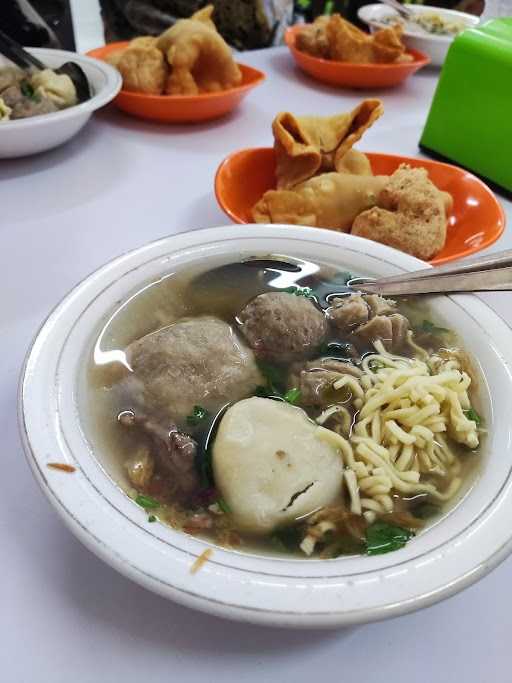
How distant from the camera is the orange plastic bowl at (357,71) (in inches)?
99.6

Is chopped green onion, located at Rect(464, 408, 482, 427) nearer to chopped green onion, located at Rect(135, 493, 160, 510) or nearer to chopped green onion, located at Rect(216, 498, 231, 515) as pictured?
chopped green onion, located at Rect(216, 498, 231, 515)

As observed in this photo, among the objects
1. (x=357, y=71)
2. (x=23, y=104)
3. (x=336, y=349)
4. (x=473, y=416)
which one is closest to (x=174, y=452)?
(x=336, y=349)

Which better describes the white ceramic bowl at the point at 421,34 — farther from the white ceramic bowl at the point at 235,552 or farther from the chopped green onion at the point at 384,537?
the chopped green onion at the point at 384,537

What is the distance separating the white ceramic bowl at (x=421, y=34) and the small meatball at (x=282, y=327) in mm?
2077

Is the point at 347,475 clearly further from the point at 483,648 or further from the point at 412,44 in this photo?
the point at 412,44

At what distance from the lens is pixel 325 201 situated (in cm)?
158

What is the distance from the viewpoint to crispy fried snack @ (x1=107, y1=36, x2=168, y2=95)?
2.10 metres

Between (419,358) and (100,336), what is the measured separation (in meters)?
0.61

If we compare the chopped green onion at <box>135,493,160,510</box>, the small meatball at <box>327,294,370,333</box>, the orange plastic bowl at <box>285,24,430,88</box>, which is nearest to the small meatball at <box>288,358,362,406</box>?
the small meatball at <box>327,294,370,333</box>

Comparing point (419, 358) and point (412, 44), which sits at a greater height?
point (412, 44)

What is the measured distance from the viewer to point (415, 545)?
2.32 ft

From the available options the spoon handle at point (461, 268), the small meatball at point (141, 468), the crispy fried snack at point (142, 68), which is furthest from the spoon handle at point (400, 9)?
the small meatball at point (141, 468)

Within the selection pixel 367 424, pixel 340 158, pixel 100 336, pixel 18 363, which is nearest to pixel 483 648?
pixel 367 424

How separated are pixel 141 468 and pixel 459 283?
2.40 feet
